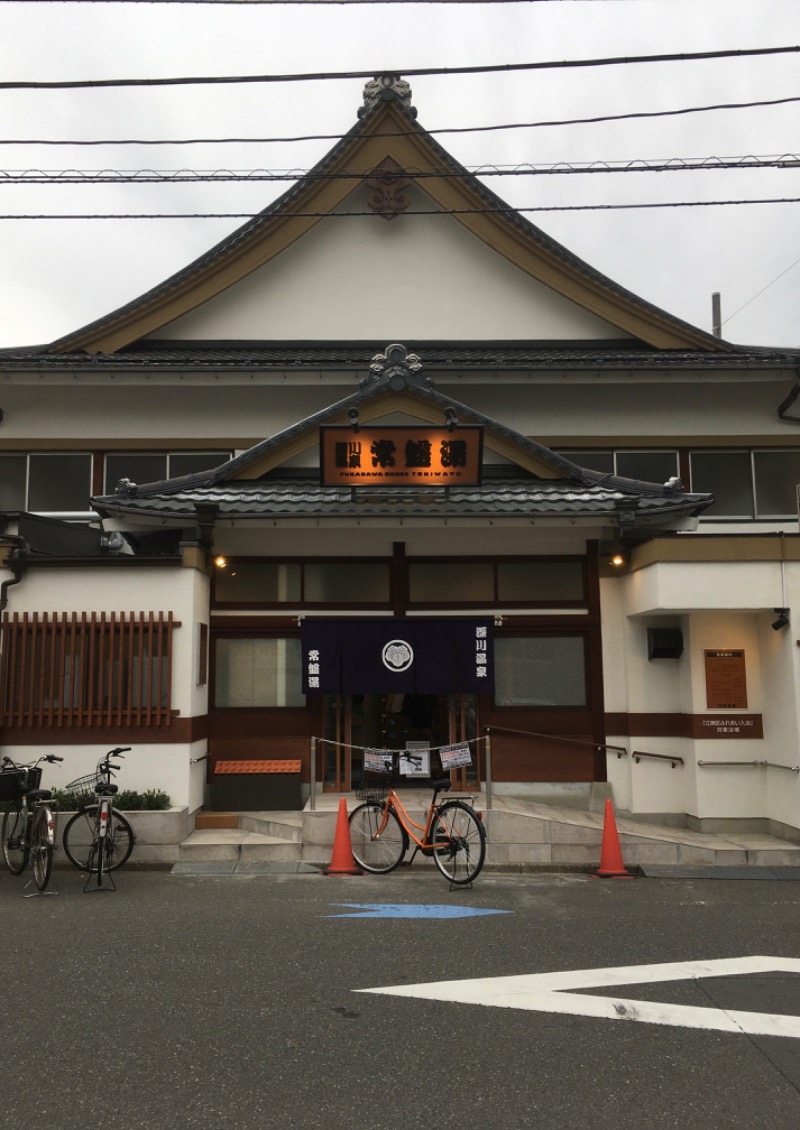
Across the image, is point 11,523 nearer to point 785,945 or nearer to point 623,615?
point 623,615

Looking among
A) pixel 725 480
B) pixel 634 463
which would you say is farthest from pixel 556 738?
pixel 725 480

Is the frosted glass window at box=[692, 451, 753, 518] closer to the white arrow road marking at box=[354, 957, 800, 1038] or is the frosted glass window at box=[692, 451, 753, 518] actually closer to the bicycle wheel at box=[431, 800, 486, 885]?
the bicycle wheel at box=[431, 800, 486, 885]

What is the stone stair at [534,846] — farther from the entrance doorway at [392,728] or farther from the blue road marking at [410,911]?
the blue road marking at [410,911]

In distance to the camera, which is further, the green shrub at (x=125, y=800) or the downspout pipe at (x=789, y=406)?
the downspout pipe at (x=789, y=406)

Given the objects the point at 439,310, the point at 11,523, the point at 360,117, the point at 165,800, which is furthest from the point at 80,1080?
the point at 360,117

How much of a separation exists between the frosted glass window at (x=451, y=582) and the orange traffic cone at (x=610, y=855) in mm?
3955

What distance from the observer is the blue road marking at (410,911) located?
802cm

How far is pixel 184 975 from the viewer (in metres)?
6.29

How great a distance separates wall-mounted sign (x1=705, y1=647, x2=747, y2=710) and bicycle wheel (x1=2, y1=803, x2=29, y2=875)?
27.6ft

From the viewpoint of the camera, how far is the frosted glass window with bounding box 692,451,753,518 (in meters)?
14.7

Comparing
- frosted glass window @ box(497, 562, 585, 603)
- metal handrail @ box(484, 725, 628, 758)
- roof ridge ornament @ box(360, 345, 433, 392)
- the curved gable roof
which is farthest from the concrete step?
the curved gable roof

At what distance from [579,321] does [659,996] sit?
12152mm

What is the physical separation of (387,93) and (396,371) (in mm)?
6384

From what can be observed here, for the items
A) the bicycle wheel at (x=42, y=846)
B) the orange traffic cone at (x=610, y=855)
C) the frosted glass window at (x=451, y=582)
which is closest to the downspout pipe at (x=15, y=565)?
the bicycle wheel at (x=42, y=846)
